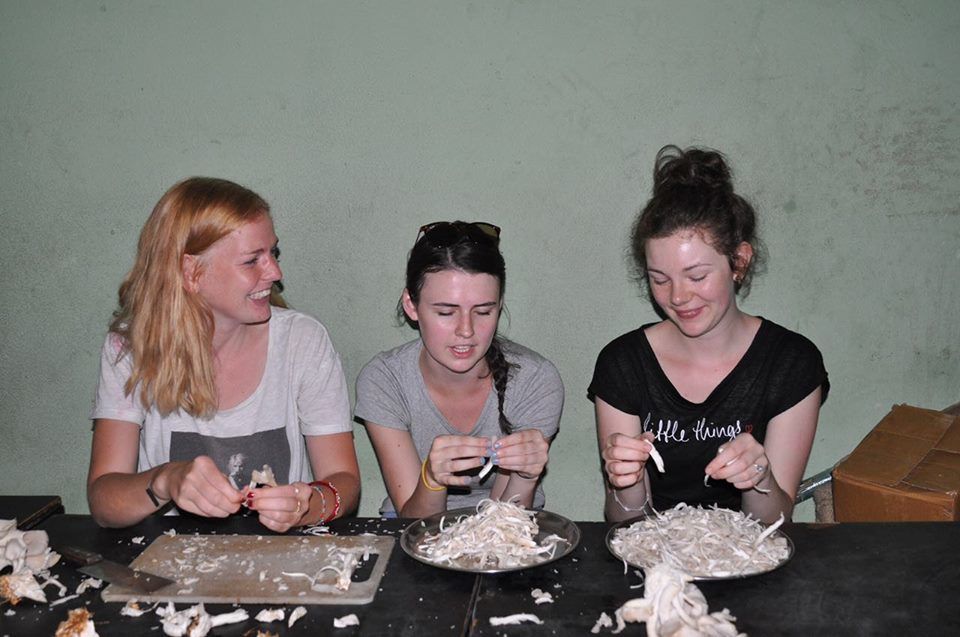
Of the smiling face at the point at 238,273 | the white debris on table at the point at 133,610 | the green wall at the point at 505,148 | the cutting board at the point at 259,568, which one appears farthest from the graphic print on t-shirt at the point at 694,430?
the white debris on table at the point at 133,610

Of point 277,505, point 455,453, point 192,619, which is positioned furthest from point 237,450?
point 192,619

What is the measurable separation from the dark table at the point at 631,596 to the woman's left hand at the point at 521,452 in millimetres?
321

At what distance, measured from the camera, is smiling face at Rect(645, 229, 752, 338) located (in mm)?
2621

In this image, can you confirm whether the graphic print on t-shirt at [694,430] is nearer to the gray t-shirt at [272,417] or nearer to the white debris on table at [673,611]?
the gray t-shirt at [272,417]

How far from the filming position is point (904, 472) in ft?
9.73

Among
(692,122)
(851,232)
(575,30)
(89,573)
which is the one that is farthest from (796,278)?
(89,573)

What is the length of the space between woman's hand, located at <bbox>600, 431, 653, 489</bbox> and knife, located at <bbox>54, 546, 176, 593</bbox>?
1085 mm

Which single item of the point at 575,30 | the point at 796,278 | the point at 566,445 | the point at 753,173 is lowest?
the point at 566,445

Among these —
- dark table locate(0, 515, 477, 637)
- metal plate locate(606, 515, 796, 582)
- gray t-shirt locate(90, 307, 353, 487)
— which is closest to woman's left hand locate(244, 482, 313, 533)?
dark table locate(0, 515, 477, 637)

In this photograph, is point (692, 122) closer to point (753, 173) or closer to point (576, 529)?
point (753, 173)

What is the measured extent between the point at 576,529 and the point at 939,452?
1637 mm

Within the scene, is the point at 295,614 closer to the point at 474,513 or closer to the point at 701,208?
the point at 474,513

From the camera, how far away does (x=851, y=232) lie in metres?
3.41

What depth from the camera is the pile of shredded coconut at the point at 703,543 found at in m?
1.90
